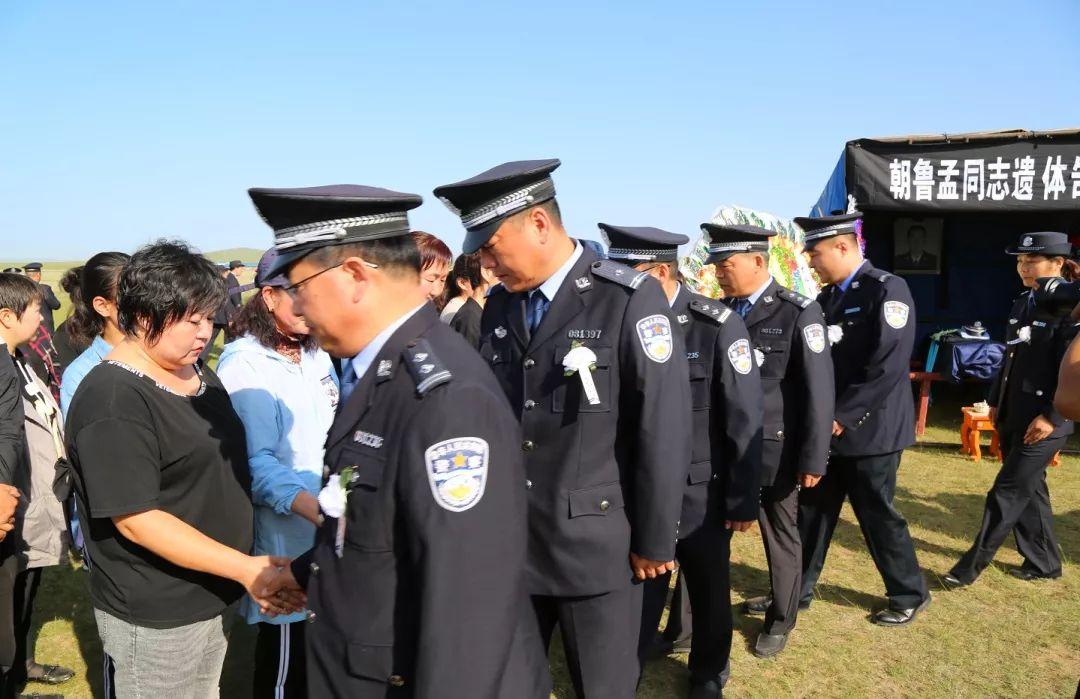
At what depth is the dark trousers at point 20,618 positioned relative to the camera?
353 centimetres

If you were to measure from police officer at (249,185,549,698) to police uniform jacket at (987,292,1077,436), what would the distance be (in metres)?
4.72

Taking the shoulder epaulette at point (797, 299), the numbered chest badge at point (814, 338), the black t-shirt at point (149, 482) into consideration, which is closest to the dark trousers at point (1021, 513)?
the numbered chest badge at point (814, 338)

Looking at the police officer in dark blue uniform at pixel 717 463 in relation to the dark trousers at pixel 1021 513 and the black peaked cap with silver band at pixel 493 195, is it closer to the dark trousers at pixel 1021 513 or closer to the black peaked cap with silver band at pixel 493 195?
the black peaked cap with silver band at pixel 493 195

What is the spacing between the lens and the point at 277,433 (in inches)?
110

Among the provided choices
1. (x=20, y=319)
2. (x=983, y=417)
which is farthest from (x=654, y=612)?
(x=983, y=417)

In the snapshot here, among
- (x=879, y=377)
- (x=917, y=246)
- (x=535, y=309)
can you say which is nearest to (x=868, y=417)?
(x=879, y=377)

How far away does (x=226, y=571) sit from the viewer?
Result: 223 cm

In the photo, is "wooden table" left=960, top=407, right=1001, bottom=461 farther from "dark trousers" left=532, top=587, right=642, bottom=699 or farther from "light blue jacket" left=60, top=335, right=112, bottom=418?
"light blue jacket" left=60, top=335, right=112, bottom=418

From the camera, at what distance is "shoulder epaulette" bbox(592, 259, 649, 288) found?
8.71 ft

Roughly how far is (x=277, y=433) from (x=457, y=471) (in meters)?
1.63

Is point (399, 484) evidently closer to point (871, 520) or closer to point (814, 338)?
point (814, 338)

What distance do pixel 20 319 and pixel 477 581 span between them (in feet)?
11.5

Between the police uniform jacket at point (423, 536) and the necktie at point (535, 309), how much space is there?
1.04m

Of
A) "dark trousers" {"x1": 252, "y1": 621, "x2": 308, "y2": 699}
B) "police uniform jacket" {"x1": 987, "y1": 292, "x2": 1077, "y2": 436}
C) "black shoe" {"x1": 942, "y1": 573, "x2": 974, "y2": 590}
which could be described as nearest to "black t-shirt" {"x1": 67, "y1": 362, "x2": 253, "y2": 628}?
"dark trousers" {"x1": 252, "y1": 621, "x2": 308, "y2": 699}
